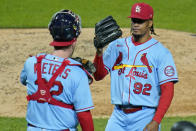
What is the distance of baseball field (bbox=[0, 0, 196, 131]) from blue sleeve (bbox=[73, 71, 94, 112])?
17.4 ft

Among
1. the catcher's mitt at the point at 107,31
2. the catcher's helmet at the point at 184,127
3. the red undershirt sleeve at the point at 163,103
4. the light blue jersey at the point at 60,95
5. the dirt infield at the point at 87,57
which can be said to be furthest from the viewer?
the dirt infield at the point at 87,57

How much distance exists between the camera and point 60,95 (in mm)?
4371

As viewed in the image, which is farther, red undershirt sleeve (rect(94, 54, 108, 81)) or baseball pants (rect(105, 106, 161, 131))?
red undershirt sleeve (rect(94, 54, 108, 81))

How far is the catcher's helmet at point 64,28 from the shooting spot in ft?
14.5

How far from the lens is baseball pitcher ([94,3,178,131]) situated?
555 cm

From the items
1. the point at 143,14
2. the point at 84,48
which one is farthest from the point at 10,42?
the point at 143,14

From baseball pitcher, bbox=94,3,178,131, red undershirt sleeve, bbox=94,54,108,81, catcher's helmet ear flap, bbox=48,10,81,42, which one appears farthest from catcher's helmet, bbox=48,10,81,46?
red undershirt sleeve, bbox=94,54,108,81

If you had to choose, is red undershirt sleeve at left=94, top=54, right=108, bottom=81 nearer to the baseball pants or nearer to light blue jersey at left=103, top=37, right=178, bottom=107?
light blue jersey at left=103, top=37, right=178, bottom=107

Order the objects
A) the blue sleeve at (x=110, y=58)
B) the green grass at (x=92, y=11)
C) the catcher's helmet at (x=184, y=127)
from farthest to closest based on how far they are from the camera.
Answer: the green grass at (x=92, y=11), the blue sleeve at (x=110, y=58), the catcher's helmet at (x=184, y=127)

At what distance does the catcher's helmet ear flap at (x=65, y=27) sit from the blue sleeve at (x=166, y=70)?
56.6 inches

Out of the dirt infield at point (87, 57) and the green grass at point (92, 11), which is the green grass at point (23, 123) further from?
the green grass at point (92, 11)

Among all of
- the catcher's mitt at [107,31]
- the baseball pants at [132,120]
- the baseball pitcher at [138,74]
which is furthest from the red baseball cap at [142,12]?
the baseball pants at [132,120]

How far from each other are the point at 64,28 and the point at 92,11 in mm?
18152

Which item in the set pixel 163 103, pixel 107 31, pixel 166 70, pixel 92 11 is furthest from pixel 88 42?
pixel 163 103
